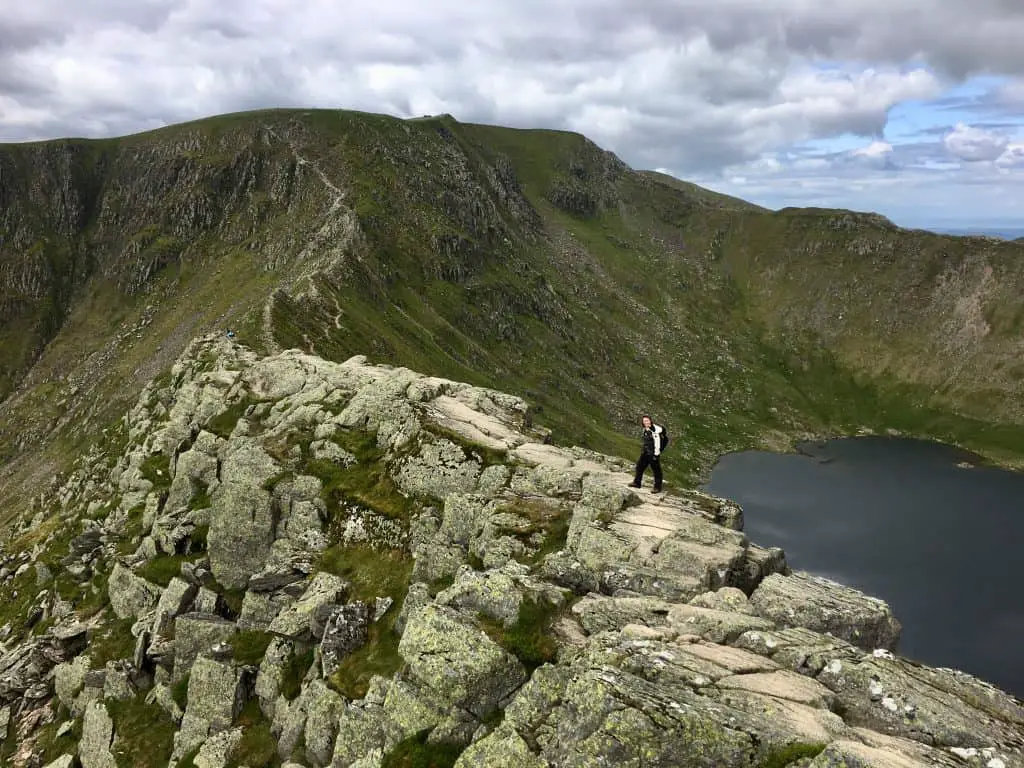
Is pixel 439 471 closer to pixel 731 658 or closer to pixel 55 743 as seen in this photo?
pixel 731 658

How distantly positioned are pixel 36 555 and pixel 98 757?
38.7 meters

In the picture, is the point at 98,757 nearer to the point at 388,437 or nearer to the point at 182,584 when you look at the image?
the point at 182,584

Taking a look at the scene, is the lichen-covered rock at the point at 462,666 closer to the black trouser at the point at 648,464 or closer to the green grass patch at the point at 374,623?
the green grass patch at the point at 374,623

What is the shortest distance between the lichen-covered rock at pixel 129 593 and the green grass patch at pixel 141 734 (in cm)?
687

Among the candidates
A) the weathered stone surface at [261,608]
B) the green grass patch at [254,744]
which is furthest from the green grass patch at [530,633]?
the weathered stone surface at [261,608]

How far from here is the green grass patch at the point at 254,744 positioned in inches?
1054

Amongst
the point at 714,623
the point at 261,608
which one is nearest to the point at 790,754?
the point at 714,623

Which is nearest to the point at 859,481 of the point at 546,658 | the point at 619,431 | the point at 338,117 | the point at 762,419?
the point at 762,419

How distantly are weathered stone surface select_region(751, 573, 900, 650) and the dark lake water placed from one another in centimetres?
7580

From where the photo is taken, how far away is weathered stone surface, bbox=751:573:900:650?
78.3 feet

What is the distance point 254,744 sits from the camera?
91.4 feet

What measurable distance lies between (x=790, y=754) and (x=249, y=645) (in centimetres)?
2692

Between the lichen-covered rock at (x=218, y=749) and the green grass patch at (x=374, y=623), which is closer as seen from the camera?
the green grass patch at (x=374, y=623)

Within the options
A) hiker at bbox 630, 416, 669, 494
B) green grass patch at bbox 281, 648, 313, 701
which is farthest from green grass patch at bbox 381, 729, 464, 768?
hiker at bbox 630, 416, 669, 494
